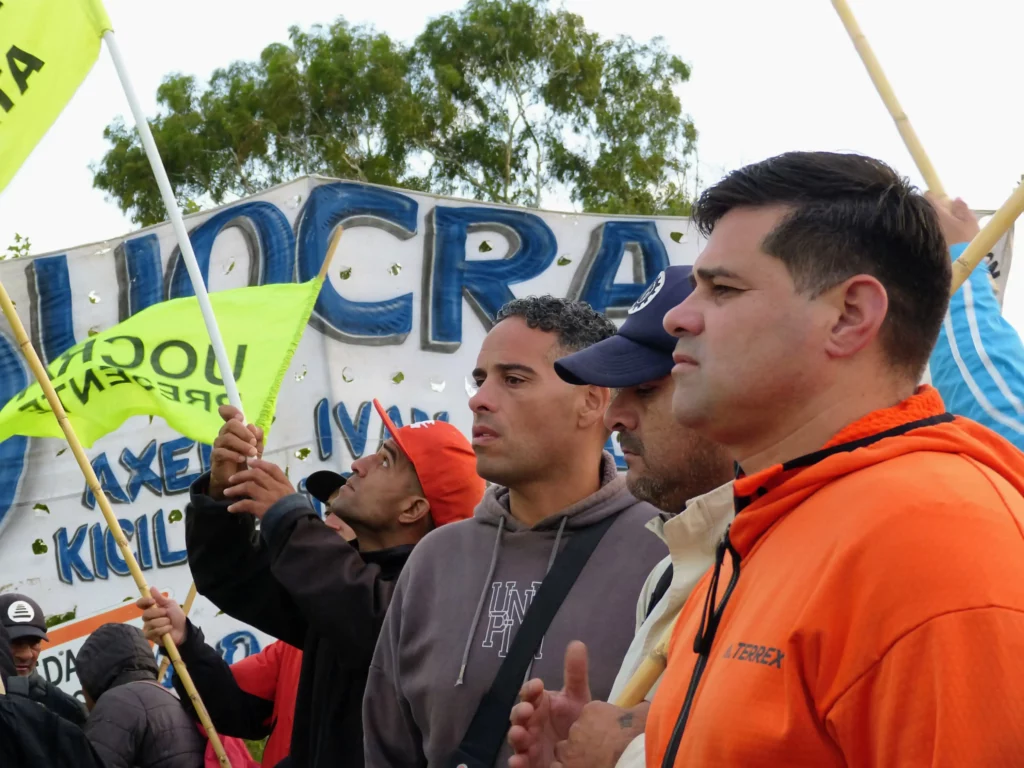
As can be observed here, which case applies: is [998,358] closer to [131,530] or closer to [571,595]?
[571,595]

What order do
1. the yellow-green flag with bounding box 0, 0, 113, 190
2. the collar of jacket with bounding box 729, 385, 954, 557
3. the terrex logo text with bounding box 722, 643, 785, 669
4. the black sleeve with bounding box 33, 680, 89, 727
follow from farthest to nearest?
the black sleeve with bounding box 33, 680, 89, 727 < the yellow-green flag with bounding box 0, 0, 113, 190 < the collar of jacket with bounding box 729, 385, 954, 557 < the terrex logo text with bounding box 722, 643, 785, 669

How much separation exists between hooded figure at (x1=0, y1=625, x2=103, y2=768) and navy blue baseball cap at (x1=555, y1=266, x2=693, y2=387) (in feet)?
5.26

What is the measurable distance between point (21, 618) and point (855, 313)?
14.6 feet

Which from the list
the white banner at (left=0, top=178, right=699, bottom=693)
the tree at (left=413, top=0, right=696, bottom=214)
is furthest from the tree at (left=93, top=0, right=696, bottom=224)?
the white banner at (left=0, top=178, right=699, bottom=693)

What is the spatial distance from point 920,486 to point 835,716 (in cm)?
22

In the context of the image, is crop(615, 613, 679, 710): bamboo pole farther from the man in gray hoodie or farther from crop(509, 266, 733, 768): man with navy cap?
the man in gray hoodie

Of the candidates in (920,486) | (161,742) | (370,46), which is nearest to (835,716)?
(920,486)

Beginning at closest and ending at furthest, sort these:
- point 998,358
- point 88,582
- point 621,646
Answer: point 998,358 → point 621,646 → point 88,582

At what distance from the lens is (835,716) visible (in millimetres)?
1145

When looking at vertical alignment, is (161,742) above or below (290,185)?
below

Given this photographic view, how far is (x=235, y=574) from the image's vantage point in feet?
11.0

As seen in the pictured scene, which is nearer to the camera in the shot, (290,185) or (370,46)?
(290,185)

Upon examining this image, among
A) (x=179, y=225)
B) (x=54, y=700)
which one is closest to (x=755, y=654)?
(x=179, y=225)

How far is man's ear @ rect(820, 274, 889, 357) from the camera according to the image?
139 centimetres
